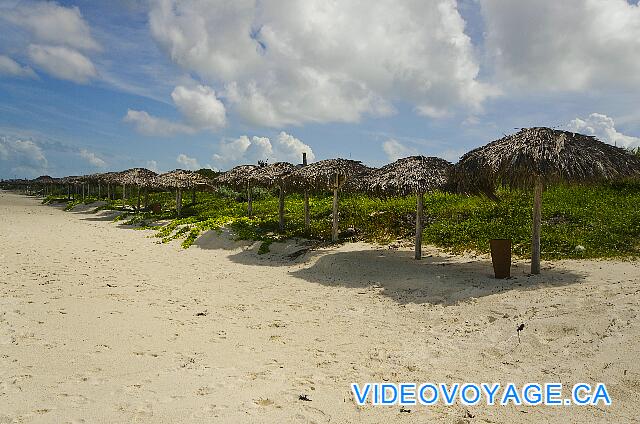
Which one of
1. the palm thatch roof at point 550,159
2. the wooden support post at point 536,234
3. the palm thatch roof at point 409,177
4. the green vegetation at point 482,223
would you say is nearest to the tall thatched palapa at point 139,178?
the green vegetation at point 482,223

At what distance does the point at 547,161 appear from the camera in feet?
25.4

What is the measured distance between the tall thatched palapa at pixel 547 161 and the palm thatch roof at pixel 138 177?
2175 centimetres

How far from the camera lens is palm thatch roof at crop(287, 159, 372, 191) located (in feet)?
42.6

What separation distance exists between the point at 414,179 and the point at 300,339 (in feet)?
20.4

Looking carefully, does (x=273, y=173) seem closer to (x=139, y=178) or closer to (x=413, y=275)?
(x=413, y=275)

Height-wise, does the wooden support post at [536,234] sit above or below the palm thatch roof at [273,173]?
below

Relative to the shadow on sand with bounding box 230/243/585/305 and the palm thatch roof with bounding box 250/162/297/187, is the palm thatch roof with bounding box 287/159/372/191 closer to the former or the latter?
the palm thatch roof with bounding box 250/162/297/187

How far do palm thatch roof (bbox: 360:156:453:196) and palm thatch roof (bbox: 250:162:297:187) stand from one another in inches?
172

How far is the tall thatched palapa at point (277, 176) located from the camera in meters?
15.1

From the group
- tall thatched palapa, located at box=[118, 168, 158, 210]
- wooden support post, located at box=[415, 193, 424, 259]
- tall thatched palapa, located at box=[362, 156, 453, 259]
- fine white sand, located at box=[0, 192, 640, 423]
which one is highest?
tall thatched palapa, located at box=[118, 168, 158, 210]

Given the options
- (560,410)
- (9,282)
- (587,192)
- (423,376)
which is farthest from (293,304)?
(587,192)

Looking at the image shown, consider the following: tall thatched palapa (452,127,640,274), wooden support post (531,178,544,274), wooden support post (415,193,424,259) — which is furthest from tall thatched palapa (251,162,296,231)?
wooden support post (531,178,544,274)

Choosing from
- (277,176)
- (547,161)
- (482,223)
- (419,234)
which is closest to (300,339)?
(419,234)

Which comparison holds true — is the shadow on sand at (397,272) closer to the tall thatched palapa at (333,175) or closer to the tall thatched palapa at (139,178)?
the tall thatched palapa at (333,175)
